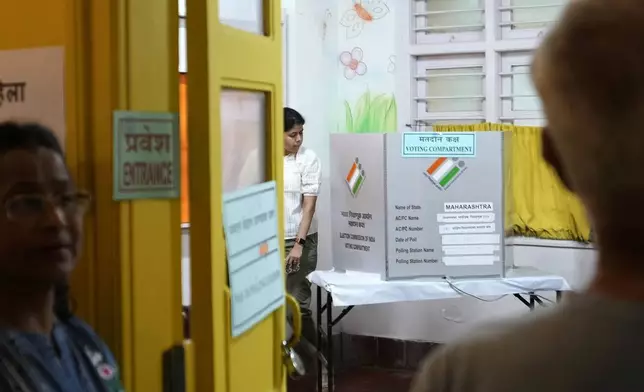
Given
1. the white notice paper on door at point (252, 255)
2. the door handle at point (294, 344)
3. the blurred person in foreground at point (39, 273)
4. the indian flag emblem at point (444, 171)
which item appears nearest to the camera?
the blurred person in foreground at point (39, 273)

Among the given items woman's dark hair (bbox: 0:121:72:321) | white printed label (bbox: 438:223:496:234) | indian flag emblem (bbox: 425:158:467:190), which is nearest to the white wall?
white printed label (bbox: 438:223:496:234)

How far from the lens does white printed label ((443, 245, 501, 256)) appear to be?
3.63 metres

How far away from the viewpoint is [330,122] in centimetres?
498

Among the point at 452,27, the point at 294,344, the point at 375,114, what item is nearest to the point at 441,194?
the point at 375,114

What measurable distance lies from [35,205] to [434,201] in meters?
2.59

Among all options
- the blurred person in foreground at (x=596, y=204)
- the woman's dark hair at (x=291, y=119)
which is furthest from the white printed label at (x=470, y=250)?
the blurred person in foreground at (x=596, y=204)

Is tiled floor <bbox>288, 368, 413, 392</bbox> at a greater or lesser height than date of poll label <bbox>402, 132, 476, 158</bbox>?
lesser

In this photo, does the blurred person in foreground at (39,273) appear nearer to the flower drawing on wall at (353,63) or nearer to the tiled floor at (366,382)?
the tiled floor at (366,382)

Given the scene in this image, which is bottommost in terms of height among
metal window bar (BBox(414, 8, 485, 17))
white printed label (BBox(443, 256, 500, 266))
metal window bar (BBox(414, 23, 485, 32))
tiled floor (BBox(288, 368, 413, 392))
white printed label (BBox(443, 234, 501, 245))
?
tiled floor (BBox(288, 368, 413, 392))

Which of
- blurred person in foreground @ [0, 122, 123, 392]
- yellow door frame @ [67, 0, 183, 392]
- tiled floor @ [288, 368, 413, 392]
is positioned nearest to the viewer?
blurred person in foreground @ [0, 122, 123, 392]

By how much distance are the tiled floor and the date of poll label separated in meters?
1.47

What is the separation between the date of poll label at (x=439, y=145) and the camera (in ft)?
11.8

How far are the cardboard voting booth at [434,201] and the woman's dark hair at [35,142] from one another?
245cm

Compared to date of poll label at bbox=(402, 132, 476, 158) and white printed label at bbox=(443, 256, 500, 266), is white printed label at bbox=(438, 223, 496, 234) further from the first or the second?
date of poll label at bbox=(402, 132, 476, 158)
